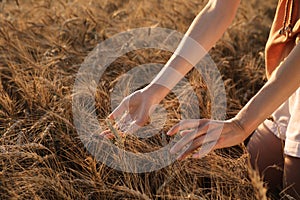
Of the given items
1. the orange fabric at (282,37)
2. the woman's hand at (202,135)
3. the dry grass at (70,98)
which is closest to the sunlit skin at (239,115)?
the woman's hand at (202,135)

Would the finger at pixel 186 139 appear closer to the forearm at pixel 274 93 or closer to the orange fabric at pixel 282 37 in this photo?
the forearm at pixel 274 93

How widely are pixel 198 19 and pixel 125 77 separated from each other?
0.77 m

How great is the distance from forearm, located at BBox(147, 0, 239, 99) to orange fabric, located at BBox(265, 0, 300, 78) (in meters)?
0.16

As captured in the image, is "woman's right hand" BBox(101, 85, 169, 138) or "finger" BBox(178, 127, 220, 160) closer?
"finger" BBox(178, 127, 220, 160)

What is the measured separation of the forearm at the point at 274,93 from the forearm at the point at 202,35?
32 cm

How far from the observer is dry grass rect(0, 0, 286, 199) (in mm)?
1479

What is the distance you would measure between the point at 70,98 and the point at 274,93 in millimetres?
895

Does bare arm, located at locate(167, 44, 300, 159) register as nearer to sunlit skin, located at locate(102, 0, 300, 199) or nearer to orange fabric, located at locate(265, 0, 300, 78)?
sunlit skin, located at locate(102, 0, 300, 199)

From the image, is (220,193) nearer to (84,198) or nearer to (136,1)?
(84,198)

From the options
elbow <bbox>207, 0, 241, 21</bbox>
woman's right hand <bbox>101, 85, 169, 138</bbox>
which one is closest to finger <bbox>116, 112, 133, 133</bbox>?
woman's right hand <bbox>101, 85, 169, 138</bbox>

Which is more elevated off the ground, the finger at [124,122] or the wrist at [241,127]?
the wrist at [241,127]

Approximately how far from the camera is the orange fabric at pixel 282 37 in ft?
5.06

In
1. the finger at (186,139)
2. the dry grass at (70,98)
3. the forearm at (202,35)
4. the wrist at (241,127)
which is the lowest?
the dry grass at (70,98)

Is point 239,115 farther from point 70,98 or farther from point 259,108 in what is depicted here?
point 70,98
